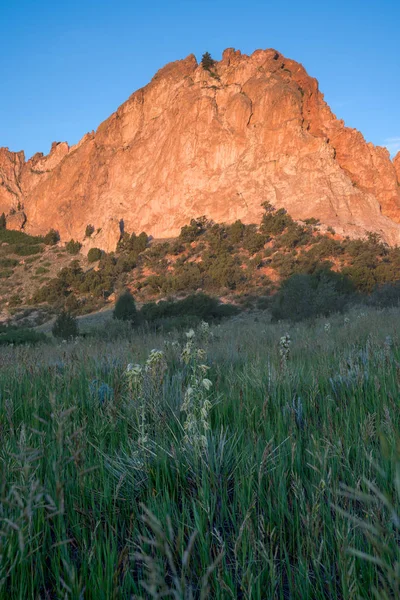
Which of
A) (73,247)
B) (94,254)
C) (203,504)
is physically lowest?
(203,504)

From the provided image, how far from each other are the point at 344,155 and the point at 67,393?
46.3 metres

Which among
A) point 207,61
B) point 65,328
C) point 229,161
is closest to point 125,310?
point 65,328

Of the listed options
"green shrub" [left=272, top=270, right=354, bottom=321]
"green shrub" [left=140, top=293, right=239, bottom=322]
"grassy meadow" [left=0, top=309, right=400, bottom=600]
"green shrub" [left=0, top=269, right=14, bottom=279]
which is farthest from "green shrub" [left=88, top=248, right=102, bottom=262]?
"grassy meadow" [left=0, top=309, right=400, bottom=600]

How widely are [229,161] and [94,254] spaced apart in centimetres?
1728

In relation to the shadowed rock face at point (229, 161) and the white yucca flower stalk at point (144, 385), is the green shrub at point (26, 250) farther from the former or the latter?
the white yucca flower stalk at point (144, 385)

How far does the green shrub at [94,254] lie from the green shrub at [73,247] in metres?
4.21

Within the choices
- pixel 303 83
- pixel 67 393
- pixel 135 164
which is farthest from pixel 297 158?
→ pixel 67 393

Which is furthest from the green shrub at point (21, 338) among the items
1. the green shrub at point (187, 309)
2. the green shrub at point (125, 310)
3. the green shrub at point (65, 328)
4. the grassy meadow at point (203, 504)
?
the grassy meadow at point (203, 504)

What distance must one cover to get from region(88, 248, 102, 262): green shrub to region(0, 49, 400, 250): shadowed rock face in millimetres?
1533

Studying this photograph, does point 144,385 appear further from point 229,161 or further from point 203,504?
point 229,161

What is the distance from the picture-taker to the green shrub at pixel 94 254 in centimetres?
4303

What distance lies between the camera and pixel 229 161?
42.7 meters

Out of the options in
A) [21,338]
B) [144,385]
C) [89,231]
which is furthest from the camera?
[89,231]

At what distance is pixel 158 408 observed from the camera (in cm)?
213
